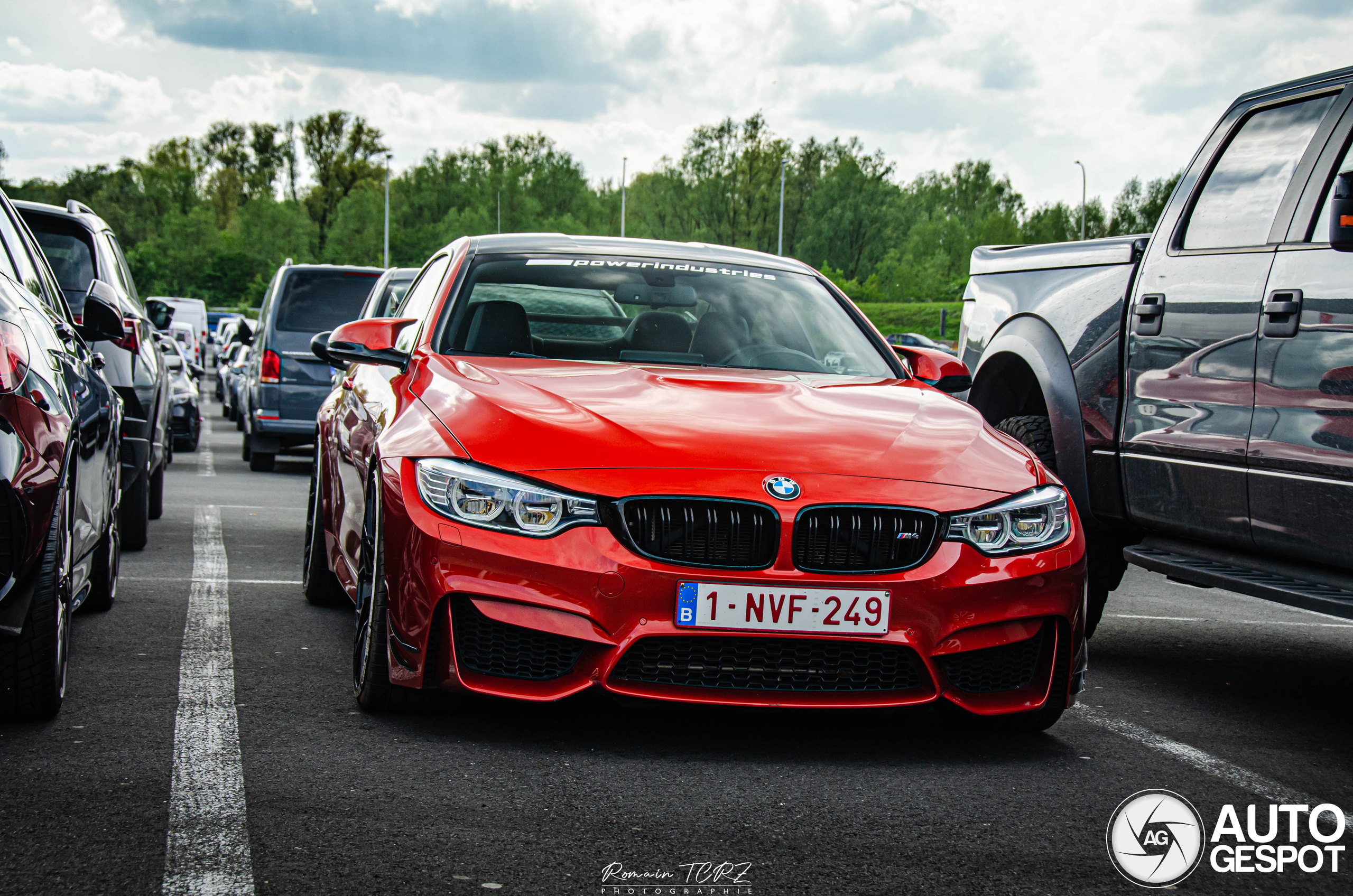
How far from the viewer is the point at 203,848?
305 centimetres

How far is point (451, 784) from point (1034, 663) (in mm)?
1605

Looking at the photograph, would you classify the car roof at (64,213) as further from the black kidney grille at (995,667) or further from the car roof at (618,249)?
the black kidney grille at (995,667)

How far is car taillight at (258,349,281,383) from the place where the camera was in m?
14.4

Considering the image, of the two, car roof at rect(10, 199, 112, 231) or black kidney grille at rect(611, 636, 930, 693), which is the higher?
car roof at rect(10, 199, 112, 231)

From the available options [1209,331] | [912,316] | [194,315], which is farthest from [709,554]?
[912,316]

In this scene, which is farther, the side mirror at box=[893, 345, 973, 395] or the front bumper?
the side mirror at box=[893, 345, 973, 395]

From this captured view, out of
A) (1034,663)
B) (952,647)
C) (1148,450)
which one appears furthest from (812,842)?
(1148,450)

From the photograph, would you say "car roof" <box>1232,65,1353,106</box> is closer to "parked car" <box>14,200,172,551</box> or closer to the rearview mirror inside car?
the rearview mirror inside car

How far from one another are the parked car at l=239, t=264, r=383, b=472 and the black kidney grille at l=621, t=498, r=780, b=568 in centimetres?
1072

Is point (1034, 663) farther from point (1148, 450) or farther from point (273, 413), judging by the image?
point (273, 413)

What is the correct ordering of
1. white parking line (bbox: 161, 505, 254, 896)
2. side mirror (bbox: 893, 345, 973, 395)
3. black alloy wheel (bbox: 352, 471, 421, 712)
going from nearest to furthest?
white parking line (bbox: 161, 505, 254, 896), black alloy wheel (bbox: 352, 471, 421, 712), side mirror (bbox: 893, 345, 973, 395)

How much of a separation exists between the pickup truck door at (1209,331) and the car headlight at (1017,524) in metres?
0.90

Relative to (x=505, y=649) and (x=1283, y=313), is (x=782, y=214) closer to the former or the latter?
(x=1283, y=313)

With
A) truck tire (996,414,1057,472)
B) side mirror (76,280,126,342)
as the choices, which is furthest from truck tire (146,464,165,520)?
truck tire (996,414,1057,472)
